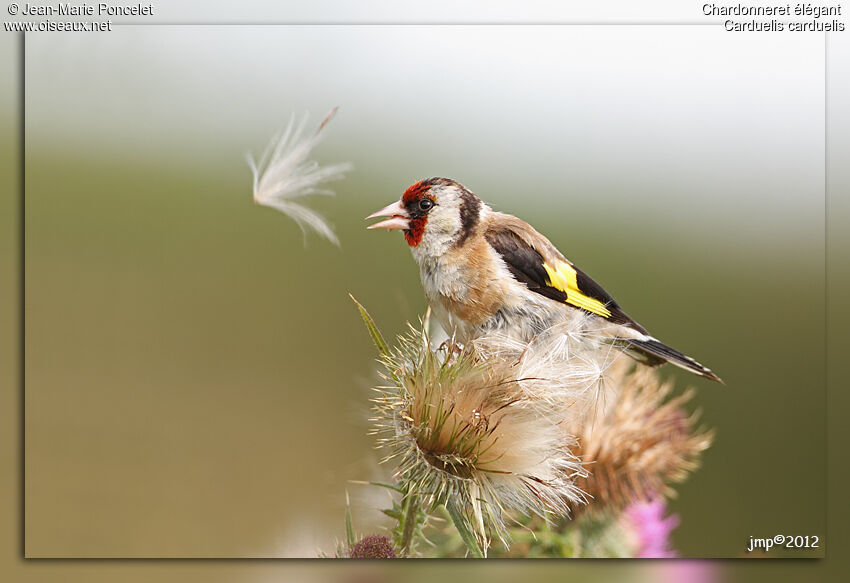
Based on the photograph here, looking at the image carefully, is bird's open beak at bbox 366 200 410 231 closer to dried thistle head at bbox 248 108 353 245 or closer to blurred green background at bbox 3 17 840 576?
blurred green background at bbox 3 17 840 576

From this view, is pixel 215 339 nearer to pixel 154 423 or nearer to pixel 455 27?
pixel 154 423

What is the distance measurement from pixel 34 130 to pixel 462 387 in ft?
7.09

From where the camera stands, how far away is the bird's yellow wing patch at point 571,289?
2861 millimetres

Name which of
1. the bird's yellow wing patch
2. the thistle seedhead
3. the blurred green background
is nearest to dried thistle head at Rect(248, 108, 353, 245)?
the blurred green background

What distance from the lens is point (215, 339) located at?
338cm

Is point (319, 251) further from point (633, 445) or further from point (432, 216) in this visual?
point (633, 445)

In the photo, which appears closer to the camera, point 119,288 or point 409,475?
point 409,475

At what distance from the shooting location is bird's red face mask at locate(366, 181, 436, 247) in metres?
2.89

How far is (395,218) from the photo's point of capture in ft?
9.54

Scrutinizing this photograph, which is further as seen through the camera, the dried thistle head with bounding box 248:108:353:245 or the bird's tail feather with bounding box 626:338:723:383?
the dried thistle head with bounding box 248:108:353:245

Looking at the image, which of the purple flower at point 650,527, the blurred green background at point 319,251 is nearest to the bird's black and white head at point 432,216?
the blurred green background at point 319,251

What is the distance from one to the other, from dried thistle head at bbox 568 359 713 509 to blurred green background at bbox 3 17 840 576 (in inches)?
19.6

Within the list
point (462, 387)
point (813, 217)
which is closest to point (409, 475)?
point (462, 387)

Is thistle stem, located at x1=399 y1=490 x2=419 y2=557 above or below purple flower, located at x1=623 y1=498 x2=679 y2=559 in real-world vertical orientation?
above
